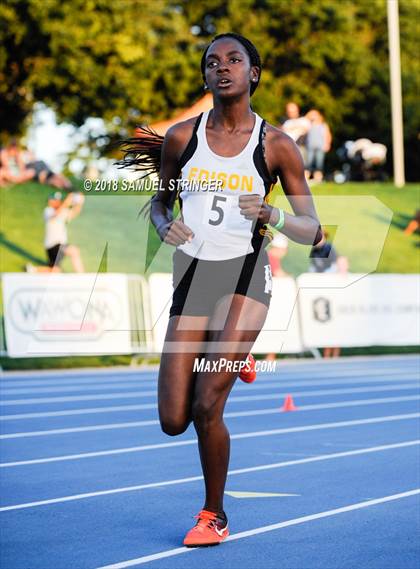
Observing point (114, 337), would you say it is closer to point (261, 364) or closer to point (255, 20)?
point (261, 364)

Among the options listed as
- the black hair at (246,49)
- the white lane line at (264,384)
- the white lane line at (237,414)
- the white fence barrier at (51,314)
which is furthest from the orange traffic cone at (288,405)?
the black hair at (246,49)

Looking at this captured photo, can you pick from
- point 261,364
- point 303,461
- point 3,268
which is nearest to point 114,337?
point 3,268

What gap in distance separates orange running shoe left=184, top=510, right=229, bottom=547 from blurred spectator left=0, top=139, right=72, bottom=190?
20942 mm

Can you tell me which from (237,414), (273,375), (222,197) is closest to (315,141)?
(273,375)

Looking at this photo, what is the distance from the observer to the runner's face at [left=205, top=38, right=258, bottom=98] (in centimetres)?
576

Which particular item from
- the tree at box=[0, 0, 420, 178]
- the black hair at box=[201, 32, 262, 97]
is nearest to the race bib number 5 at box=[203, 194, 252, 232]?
the black hair at box=[201, 32, 262, 97]

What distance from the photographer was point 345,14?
156ft

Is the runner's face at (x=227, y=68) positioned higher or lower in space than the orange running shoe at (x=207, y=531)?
higher

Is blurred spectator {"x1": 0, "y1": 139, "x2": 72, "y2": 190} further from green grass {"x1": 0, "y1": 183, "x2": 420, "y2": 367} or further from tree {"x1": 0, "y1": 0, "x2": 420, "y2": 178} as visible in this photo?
tree {"x1": 0, "y1": 0, "x2": 420, "y2": 178}

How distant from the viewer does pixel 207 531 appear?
5941 millimetres

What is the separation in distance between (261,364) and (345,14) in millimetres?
42665

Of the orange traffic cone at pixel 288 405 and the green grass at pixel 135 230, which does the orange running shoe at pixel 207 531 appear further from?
the green grass at pixel 135 230

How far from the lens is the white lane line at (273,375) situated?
16.7 meters

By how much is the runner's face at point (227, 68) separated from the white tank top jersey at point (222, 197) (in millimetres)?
228
